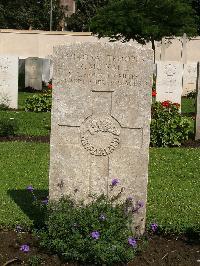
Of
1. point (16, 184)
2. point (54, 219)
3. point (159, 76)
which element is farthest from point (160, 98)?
point (54, 219)

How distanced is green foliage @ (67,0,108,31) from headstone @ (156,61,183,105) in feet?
113

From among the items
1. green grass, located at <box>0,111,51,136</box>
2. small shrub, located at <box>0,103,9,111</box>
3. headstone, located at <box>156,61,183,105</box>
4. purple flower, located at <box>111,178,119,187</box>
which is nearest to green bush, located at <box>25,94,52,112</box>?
green grass, located at <box>0,111,51,136</box>

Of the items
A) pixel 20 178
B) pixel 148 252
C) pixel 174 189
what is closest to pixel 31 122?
pixel 20 178

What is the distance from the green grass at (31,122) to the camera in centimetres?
1208

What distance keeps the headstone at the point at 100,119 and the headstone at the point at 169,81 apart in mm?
9707

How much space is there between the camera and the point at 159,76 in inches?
594

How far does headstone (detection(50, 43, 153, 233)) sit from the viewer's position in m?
5.27

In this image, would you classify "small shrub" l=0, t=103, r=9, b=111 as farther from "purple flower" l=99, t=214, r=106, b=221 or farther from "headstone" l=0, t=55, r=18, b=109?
"purple flower" l=99, t=214, r=106, b=221

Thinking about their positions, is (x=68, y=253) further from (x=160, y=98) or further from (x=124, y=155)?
(x=160, y=98)

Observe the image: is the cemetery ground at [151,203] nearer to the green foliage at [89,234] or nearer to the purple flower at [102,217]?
the green foliage at [89,234]

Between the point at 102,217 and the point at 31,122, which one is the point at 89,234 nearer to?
the point at 102,217

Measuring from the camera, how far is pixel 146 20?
83.1 ft

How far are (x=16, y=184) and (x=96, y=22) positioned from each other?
66.8ft

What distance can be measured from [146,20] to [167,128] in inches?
594
